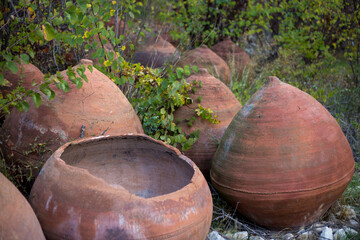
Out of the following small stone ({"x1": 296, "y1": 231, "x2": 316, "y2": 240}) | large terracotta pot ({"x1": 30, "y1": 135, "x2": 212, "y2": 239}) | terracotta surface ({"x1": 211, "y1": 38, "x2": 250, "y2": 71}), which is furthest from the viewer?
terracotta surface ({"x1": 211, "y1": 38, "x2": 250, "y2": 71})

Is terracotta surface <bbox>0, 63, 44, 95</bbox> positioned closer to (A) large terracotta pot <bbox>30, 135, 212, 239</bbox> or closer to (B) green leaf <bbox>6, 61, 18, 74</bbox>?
(A) large terracotta pot <bbox>30, 135, 212, 239</bbox>

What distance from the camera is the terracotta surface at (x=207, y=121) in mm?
3627

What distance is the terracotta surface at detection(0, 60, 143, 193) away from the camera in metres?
2.77

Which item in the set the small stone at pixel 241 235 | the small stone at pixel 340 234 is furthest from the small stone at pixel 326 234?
the small stone at pixel 241 235

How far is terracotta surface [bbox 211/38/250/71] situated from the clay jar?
445 cm

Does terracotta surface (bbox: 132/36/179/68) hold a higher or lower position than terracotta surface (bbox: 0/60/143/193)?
lower

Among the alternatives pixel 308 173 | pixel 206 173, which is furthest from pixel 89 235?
pixel 206 173

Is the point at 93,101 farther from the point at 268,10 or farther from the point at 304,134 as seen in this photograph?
the point at 268,10

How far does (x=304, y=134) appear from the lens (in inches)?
115

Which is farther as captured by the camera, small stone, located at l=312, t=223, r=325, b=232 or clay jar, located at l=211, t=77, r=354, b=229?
small stone, located at l=312, t=223, r=325, b=232

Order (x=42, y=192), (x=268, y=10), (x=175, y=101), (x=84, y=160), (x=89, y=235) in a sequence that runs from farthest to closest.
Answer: (x=268, y=10) → (x=175, y=101) → (x=84, y=160) → (x=42, y=192) → (x=89, y=235)

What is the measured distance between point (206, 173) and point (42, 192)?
6.04ft

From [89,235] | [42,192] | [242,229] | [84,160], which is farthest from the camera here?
[242,229]

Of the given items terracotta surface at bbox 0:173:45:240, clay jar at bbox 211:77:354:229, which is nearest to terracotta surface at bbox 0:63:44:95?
clay jar at bbox 211:77:354:229
